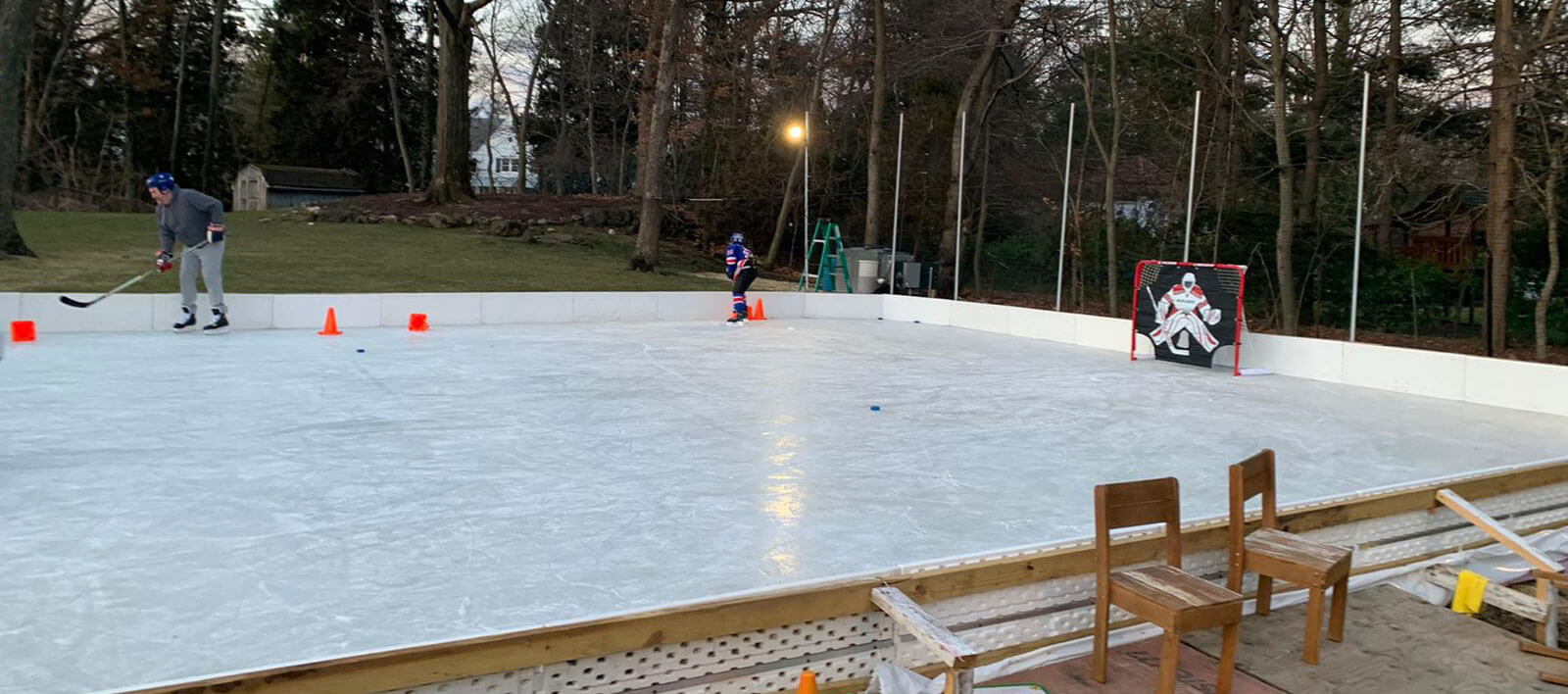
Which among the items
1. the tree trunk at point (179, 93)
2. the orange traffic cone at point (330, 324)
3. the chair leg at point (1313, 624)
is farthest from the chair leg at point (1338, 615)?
the tree trunk at point (179, 93)

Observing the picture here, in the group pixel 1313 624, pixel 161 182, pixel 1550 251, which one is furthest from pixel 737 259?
pixel 1313 624

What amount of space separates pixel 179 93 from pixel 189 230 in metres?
25.9

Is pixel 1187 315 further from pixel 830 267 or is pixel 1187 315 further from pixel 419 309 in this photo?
pixel 419 309

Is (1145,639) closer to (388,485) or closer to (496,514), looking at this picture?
(496,514)

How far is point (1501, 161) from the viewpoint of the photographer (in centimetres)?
1096

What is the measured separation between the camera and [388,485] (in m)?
4.88

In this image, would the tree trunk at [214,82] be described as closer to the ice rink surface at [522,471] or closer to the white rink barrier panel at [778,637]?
the ice rink surface at [522,471]

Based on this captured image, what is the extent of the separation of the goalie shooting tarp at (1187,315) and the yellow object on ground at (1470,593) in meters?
6.95

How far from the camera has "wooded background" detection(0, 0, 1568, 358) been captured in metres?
13.1

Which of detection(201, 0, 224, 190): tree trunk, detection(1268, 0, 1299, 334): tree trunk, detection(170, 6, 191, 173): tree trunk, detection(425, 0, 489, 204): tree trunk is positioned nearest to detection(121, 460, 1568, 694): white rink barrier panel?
detection(1268, 0, 1299, 334): tree trunk

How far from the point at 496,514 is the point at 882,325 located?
12.0 m

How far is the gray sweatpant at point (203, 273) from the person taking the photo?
10.9m

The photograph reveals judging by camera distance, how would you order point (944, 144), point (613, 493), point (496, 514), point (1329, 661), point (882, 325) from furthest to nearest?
point (944, 144) < point (882, 325) < point (613, 493) < point (496, 514) < point (1329, 661)

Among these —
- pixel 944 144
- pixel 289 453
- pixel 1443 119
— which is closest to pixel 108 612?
pixel 289 453
